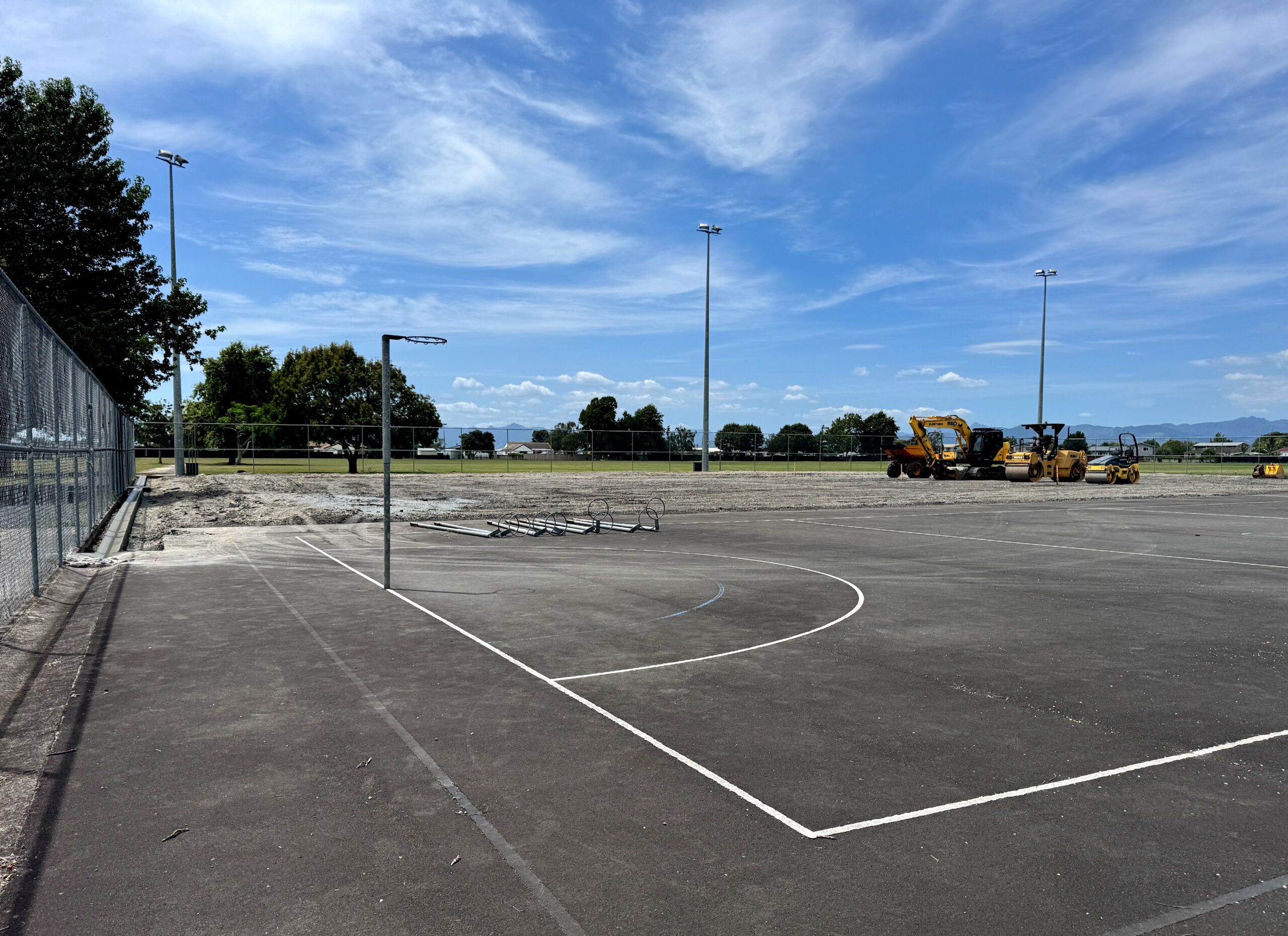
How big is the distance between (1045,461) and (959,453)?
5.31 m

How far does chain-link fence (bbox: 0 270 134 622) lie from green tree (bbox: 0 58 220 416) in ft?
46.5

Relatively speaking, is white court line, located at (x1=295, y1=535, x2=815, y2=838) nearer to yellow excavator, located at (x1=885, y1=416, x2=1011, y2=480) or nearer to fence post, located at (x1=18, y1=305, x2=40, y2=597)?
fence post, located at (x1=18, y1=305, x2=40, y2=597)

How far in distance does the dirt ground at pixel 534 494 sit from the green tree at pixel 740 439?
15.0 m

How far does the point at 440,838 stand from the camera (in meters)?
4.59

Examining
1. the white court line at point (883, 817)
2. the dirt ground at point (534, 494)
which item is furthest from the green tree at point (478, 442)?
the white court line at point (883, 817)

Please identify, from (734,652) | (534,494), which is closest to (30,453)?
(734,652)

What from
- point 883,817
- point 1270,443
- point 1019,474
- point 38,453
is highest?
point 1270,443

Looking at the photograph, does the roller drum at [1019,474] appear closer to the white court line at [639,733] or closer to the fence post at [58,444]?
the white court line at [639,733]

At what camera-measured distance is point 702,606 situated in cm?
1128

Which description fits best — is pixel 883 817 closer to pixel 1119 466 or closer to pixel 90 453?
pixel 90 453

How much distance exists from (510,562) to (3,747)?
9661 millimetres

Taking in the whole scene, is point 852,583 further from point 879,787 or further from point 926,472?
point 926,472

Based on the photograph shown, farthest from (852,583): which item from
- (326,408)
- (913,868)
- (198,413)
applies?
(198,413)

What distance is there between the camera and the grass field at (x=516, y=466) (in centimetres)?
5531
